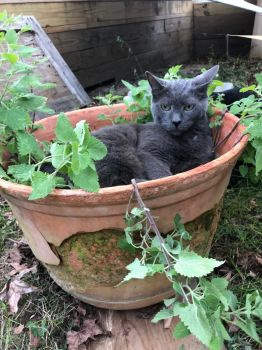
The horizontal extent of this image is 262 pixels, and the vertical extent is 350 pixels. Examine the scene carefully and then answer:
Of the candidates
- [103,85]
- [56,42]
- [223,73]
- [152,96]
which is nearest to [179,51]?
[223,73]

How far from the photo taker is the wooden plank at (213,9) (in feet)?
14.7

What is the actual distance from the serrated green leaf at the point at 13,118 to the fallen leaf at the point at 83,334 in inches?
27.3

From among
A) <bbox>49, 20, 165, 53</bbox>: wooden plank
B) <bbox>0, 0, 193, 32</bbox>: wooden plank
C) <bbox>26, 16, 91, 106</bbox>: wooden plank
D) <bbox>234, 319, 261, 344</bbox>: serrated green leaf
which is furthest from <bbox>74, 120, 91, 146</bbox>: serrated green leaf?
<bbox>49, 20, 165, 53</bbox>: wooden plank

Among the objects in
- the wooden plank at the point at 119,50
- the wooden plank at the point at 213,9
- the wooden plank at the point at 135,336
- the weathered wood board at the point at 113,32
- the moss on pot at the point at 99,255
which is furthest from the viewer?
the wooden plank at the point at 213,9

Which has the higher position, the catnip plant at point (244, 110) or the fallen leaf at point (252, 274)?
the catnip plant at point (244, 110)

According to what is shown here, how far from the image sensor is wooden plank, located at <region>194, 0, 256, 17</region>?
14.7ft

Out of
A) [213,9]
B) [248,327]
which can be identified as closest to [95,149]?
[248,327]

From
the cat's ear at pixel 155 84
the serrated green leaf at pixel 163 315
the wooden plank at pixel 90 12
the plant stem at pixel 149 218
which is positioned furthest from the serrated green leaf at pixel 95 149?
the wooden plank at pixel 90 12

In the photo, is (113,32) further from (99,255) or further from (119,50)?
(99,255)

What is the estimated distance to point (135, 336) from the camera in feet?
3.96

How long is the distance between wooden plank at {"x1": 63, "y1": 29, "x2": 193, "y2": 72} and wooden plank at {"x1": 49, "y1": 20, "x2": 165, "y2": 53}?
0.14 feet

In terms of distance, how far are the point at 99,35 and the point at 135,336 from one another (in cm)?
294

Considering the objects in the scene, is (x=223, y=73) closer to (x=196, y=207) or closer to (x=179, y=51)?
(x=179, y=51)

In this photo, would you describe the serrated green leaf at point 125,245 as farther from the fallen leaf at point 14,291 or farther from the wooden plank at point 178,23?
the wooden plank at point 178,23
